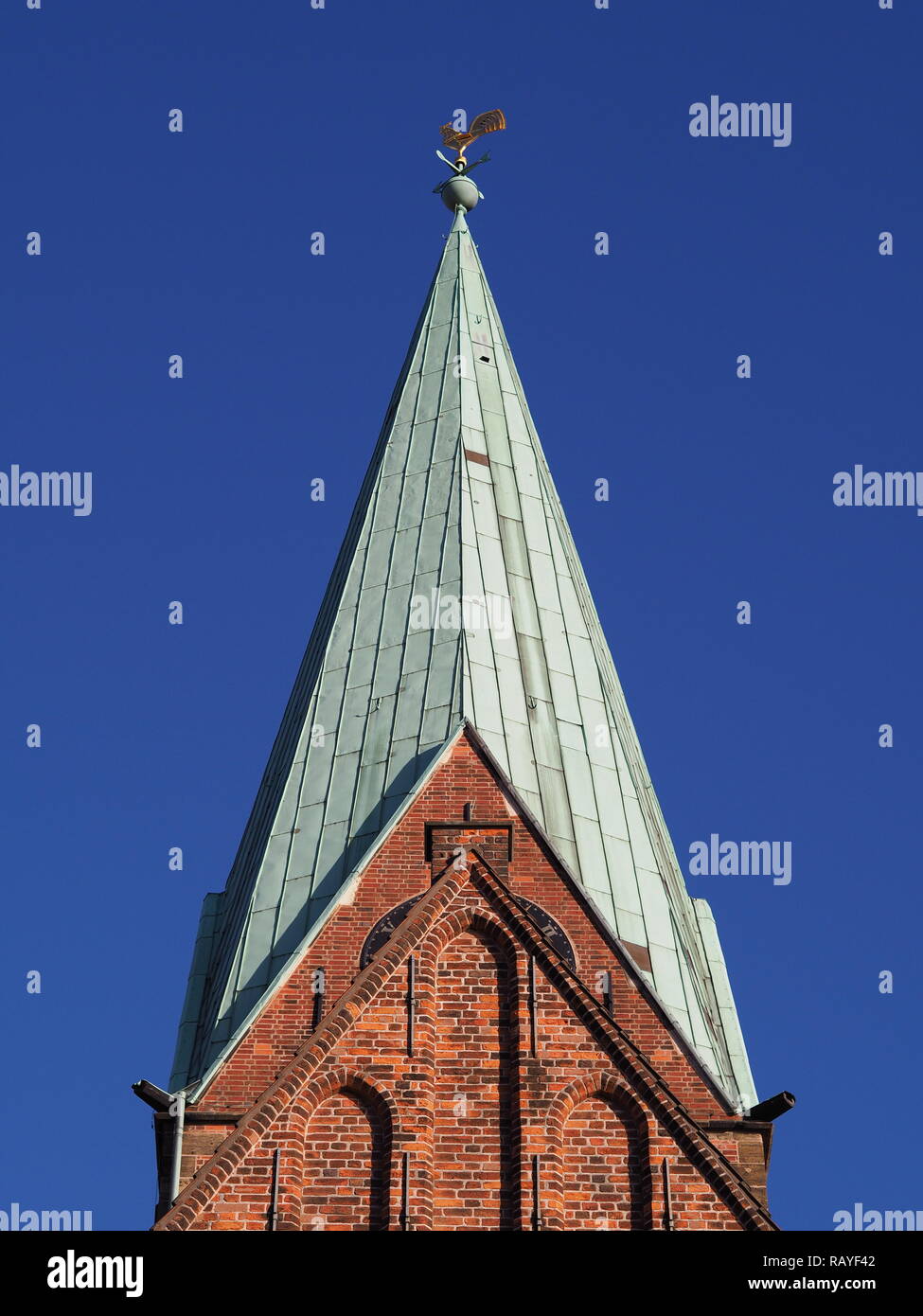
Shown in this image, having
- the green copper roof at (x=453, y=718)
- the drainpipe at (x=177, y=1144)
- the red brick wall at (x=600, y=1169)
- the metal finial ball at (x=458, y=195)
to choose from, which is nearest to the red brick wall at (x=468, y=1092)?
the red brick wall at (x=600, y=1169)

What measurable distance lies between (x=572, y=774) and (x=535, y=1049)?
5686mm

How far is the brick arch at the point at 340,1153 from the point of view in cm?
2761

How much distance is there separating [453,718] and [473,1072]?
5634 mm

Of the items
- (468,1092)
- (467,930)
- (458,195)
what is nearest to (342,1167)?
Answer: (468,1092)

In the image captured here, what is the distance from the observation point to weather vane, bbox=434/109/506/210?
42.9m

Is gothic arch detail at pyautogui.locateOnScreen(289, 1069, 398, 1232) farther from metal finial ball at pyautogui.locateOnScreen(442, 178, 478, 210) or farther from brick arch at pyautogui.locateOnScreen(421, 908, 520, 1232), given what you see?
metal finial ball at pyautogui.locateOnScreen(442, 178, 478, 210)

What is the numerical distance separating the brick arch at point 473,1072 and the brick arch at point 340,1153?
529 millimetres

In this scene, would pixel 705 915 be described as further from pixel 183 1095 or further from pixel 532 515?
pixel 183 1095

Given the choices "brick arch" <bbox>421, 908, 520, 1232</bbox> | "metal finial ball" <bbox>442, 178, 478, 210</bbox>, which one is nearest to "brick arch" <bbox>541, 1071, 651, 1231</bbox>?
"brick arch" <bbox>421, 908, 520, 1232</bbox>

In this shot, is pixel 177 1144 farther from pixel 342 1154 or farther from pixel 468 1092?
pixel 468 1092

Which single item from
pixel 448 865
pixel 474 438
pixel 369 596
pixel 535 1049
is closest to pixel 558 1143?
pixel 535 1049

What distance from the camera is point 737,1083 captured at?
31984 millimetres

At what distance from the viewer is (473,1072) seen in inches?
1138
